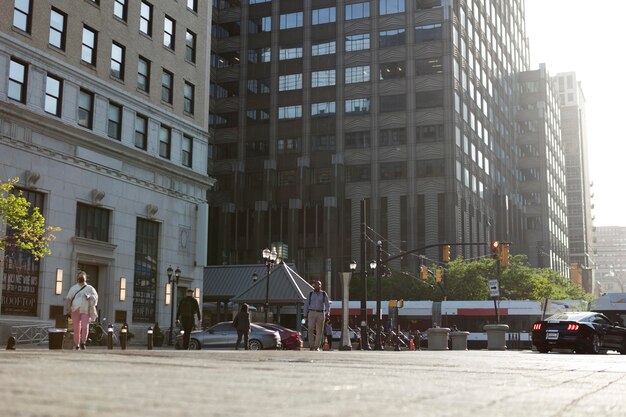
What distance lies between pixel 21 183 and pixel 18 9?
268 inches

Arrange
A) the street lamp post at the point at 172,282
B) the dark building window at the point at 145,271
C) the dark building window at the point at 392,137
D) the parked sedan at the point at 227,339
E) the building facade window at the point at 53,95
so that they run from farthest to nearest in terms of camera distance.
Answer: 1. the dark building window at the point at 392,137
2. the dark building window at the point at 145,271
3. the street lamp post at the point at 172,282
4. the building facade window at the point at 53,95
5. the parked sedan at the point at 227,339

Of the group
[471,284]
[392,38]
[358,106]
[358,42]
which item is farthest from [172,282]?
[358,42]

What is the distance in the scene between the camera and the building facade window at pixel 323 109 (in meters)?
80.3

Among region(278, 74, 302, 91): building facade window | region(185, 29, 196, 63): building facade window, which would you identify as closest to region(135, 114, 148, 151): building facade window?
region(185, 29, 196, 63): building facade window

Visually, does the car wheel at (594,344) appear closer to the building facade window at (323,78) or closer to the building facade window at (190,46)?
the building facade window at (190,46)

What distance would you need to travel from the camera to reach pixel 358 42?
8025 cm

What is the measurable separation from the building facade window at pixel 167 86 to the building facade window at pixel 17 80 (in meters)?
9.46

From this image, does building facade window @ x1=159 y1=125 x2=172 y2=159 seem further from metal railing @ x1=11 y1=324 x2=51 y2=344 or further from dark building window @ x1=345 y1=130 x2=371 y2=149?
dark building window @ x1=345 y1=130 x2=371 y2=149

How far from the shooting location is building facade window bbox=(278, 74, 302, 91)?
82213 millimetres

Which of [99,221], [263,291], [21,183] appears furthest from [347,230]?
[21,183]

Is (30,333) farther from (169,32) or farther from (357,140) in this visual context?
(357,140)

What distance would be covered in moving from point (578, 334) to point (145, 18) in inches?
991

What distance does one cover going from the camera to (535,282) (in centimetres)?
6419

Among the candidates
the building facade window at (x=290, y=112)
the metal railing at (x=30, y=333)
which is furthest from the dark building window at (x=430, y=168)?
the metal railing at (x=30, y=333)
